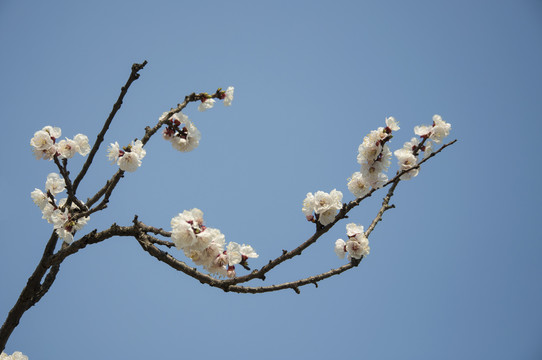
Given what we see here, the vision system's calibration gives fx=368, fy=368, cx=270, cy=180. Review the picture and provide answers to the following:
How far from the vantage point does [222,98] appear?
13.2 feet

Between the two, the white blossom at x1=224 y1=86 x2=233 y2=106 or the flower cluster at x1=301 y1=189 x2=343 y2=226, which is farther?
the white blossom at x1=224 y1=86 x2=233 y2=106

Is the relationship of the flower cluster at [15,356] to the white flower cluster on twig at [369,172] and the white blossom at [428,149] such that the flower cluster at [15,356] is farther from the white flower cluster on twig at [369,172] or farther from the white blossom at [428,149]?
the white blossom at [428,149]

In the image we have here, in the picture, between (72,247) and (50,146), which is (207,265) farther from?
(50,146)

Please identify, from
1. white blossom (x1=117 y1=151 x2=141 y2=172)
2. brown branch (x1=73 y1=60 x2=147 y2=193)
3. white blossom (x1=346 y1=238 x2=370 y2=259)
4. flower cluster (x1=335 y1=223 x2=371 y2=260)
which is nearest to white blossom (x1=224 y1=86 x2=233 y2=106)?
brown branch (x1=73 y1=60 x2=147 y2=193)

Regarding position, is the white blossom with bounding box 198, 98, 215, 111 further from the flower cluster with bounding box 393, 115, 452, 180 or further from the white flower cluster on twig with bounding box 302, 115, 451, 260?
the flower cluster with bounding box 393, 115, 452, 180

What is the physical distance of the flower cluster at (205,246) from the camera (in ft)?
9.06

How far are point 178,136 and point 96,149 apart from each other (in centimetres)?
79

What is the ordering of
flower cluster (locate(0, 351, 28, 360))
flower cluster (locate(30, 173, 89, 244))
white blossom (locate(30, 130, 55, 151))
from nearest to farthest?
flower cluster (locate(30, 173, 89, 244))
white blossom (locate(30, 130, 55, 151))
flower cluster (locate(0, 351, 28, 360))

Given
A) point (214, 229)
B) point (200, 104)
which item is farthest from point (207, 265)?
point (200, 104)

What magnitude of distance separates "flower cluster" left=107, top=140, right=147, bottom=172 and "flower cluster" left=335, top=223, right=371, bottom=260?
6.42 ft

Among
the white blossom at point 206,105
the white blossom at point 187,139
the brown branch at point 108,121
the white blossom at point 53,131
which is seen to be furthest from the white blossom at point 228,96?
the white blossom at point 53,131

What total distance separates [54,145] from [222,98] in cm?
177

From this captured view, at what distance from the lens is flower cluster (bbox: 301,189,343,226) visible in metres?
3.10

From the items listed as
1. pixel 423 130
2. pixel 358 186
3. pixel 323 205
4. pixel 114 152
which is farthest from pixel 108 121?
pixel 423 130
